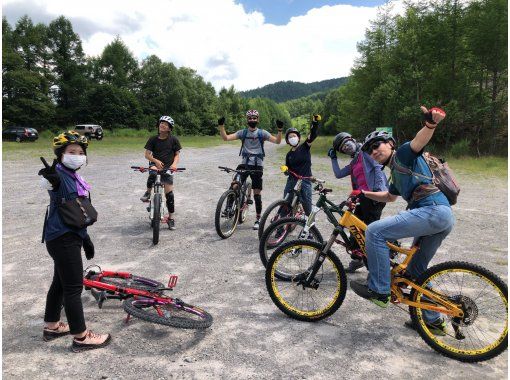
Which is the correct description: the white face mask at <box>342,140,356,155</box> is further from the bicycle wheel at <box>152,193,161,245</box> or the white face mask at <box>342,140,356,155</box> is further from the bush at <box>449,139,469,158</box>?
the bush at <box>449,139,469,158</box>

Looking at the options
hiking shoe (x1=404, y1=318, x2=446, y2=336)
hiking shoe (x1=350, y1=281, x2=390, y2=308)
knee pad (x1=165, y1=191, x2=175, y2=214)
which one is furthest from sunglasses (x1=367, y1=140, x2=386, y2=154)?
knee pad (x1=165, y1=191, x2=175, y2=214)

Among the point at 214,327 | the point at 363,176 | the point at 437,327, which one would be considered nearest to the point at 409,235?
the point at 437,327

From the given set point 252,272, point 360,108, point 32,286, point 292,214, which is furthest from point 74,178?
point 360,108

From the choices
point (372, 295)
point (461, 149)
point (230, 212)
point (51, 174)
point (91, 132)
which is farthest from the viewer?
point (91, 132)

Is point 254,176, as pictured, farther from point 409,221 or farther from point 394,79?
point 394,79

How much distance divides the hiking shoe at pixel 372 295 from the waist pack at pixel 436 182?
3.48ft

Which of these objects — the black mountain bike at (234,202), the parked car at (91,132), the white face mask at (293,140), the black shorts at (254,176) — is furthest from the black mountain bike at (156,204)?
the parked car at (91,132)

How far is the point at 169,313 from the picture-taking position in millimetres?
3773

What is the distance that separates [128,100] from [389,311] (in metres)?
71.2

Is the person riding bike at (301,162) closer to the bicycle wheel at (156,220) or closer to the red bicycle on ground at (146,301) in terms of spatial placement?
the bicycle wheel at (156,220)

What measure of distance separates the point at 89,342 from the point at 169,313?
83 cm

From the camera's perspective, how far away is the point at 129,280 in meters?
A: 4.40

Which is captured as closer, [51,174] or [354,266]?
[51,174]

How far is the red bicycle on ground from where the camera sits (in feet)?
11.9
